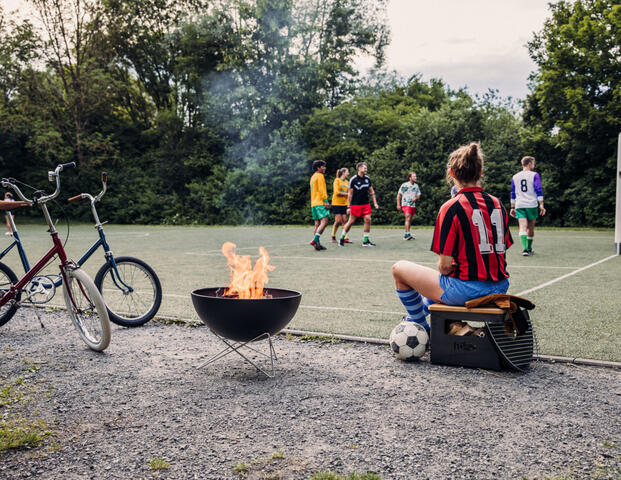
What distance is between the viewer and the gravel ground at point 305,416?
2.80 m

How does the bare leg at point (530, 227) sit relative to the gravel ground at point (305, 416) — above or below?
above

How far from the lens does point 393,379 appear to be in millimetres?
4117

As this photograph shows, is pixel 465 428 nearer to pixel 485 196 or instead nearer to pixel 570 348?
pixel 485 196

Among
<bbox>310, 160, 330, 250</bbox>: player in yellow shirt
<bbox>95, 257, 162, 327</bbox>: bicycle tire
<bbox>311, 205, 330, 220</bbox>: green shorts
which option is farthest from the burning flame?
<bbox>311, 205, 330, 220</bbox>: green shorts

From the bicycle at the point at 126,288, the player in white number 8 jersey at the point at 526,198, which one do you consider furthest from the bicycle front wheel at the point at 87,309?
the player in white number 8 jersey at the point at 526,198

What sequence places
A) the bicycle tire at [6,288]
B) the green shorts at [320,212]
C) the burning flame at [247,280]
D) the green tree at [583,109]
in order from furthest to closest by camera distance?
the green tree at [583,109], the green shorts at [320,212], the bicycle tire at [6,288], the burning flame at [247,280]

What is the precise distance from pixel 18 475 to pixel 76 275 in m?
2.42

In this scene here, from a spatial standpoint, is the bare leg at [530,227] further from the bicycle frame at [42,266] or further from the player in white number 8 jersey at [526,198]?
the bicycle frame at [42,266]

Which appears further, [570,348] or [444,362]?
[570,348]

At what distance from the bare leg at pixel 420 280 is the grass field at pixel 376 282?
0.88m

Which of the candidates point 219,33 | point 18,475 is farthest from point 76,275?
point 219,33

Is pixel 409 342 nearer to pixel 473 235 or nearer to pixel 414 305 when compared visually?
pixel 414 305

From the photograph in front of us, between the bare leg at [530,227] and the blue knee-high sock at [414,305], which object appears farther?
the bare leg at [530,227]

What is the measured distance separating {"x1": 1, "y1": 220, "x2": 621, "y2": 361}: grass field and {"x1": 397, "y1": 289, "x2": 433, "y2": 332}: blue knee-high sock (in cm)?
63
